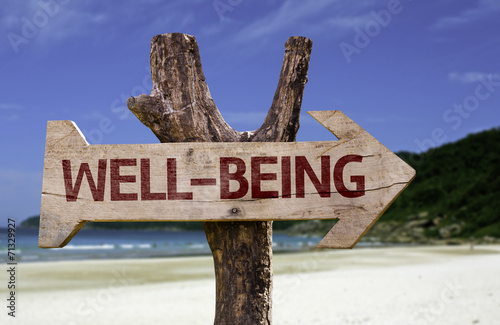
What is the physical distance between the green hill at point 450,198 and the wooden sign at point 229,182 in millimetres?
34308

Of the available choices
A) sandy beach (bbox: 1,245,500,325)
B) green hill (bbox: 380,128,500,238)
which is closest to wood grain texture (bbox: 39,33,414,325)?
sandy beach (bbox: 1,245,500,325)

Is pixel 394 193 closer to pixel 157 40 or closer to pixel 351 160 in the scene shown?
pixel 351 160

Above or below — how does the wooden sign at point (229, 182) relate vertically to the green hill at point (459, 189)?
below

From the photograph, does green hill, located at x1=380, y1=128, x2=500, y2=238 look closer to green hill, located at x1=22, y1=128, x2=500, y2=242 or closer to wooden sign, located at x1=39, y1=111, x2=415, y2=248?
green hill, located at x1=22, y1=128, x2=500, y2=242

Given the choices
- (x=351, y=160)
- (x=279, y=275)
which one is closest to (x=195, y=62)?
(x=351, y=160)

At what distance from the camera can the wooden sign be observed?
241cm

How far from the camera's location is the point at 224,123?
112 inches

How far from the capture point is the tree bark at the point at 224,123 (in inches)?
102

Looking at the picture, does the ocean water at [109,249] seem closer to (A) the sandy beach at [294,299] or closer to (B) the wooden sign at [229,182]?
(A) the sandy beach at [294,299]

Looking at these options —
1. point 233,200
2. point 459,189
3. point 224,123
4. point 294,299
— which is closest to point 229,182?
point 233,200

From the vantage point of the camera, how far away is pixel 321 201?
2422 millimetres

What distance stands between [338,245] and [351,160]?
470 millimetres

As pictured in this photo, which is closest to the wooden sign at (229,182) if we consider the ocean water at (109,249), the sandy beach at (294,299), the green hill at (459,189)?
the sandy beach at (294,299)

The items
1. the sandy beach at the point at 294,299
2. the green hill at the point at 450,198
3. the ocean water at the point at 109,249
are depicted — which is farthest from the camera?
the green hill at the point at 450,198
